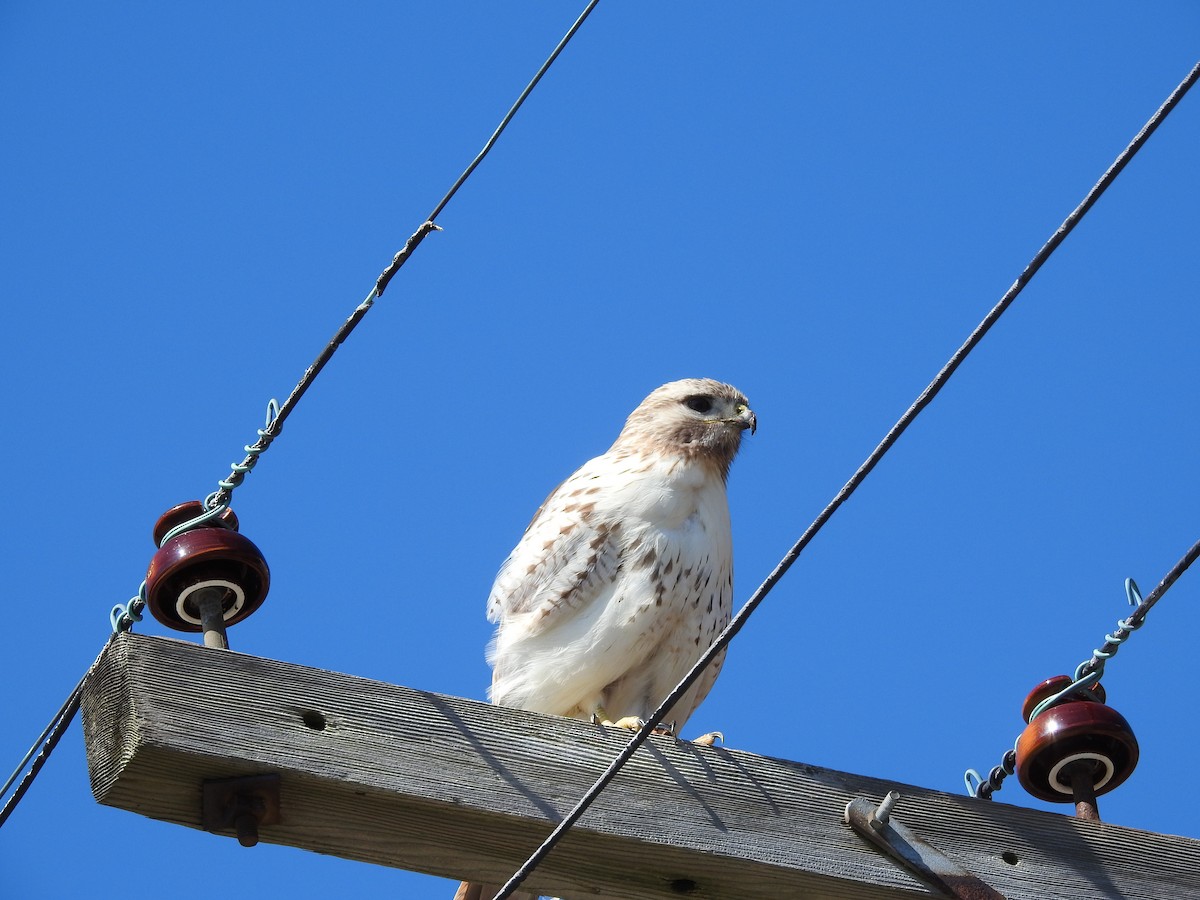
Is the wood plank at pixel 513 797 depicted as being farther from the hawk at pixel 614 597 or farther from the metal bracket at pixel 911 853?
the hawk at pixel 614 597

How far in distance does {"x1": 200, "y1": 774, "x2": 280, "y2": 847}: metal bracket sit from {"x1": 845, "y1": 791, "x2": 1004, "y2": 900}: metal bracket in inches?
49.6

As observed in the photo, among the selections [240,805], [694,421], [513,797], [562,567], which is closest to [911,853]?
[513,797]

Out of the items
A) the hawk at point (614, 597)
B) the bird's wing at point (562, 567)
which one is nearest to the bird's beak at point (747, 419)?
the hawk at point (614, 597)

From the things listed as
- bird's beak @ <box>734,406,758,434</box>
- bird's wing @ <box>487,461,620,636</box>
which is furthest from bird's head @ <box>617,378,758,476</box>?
bird's wing @ <box>487,461,620,636</box>

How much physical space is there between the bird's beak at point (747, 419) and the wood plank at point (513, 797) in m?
2.57

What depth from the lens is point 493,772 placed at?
3.26 metres

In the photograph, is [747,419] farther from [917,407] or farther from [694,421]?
[917,407]

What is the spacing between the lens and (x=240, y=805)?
119 inches

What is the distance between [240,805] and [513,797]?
21.2 inches

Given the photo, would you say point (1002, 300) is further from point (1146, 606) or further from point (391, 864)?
point (391, 864)

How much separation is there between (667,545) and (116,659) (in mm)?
2411

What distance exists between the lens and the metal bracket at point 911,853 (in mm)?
3463

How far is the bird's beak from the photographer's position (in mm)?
6082

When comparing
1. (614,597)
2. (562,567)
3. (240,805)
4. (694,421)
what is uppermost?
(694,421)
